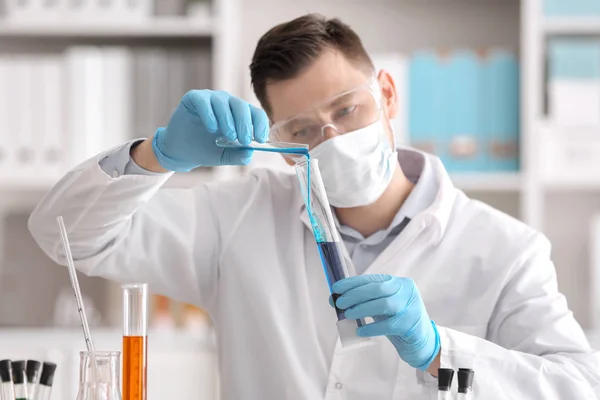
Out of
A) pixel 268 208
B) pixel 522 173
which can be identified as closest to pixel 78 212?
pixel 268 208

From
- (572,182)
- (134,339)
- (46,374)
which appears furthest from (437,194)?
(572,182)

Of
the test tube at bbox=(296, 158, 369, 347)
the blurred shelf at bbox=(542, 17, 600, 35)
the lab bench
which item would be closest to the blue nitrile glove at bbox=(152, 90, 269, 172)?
the test tube at bbox=(296, 158, 369, 347)

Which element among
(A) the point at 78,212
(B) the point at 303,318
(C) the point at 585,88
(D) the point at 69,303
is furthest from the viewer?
(D) the point at 69,303

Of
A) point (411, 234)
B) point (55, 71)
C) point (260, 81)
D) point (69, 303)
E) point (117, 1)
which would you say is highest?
point (117, 1)

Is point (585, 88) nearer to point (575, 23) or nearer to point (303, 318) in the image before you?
point (575, 23)

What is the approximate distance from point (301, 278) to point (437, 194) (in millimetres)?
304

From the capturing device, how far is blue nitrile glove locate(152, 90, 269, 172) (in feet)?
3.89

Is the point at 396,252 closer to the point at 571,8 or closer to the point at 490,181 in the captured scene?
the point at 490,181

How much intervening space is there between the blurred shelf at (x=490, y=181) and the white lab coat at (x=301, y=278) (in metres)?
0.92

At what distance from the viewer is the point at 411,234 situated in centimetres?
140

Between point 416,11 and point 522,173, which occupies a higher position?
point 416,11

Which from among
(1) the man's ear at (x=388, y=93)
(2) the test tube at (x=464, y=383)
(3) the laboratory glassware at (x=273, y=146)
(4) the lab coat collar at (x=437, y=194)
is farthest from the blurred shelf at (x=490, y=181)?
(2) the test tube at (x=464, y=383)

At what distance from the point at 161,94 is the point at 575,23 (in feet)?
4.41

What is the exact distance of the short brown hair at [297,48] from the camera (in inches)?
54.4
